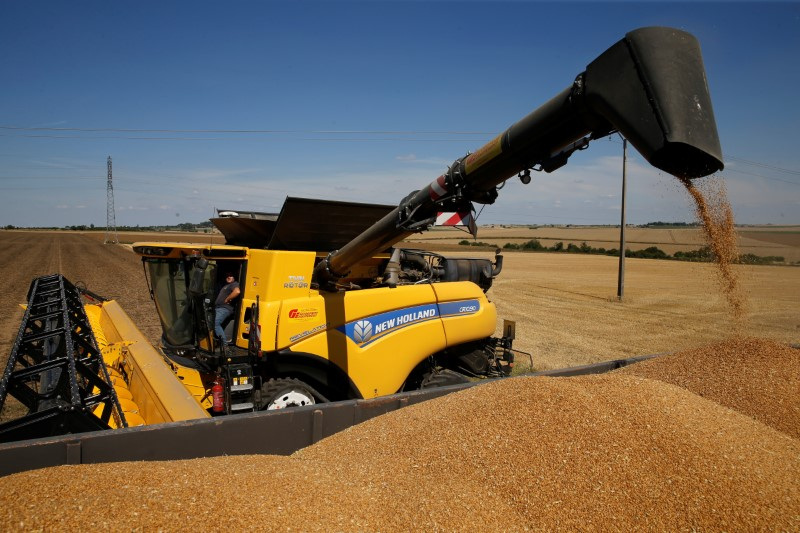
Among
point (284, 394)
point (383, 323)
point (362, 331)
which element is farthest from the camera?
point (383, 323)

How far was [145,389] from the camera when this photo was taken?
4141 millimetres

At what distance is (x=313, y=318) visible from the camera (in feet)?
14.7

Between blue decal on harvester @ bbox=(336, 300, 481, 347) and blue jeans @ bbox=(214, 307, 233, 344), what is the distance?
0.99 metres

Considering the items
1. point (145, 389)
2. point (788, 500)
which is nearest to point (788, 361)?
point (788, 500)

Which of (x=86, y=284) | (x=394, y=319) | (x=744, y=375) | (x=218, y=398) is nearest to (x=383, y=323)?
(x=394, y=319)

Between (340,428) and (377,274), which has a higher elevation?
(377,274)

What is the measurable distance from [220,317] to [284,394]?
0.89 metres

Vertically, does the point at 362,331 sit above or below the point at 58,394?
above

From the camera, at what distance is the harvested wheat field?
206 cm

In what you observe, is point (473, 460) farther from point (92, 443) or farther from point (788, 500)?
point (92, 443)

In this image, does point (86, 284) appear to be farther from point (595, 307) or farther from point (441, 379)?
point (595, 307)

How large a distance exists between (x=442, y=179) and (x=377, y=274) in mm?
2461

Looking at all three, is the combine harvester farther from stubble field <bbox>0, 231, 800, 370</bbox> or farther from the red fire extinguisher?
stubble field <bbox>0, 231, 800, 370</bbox>

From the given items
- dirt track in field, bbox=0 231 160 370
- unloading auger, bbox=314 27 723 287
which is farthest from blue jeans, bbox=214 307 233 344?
dirt track in field, bbox=0 231 160 370
